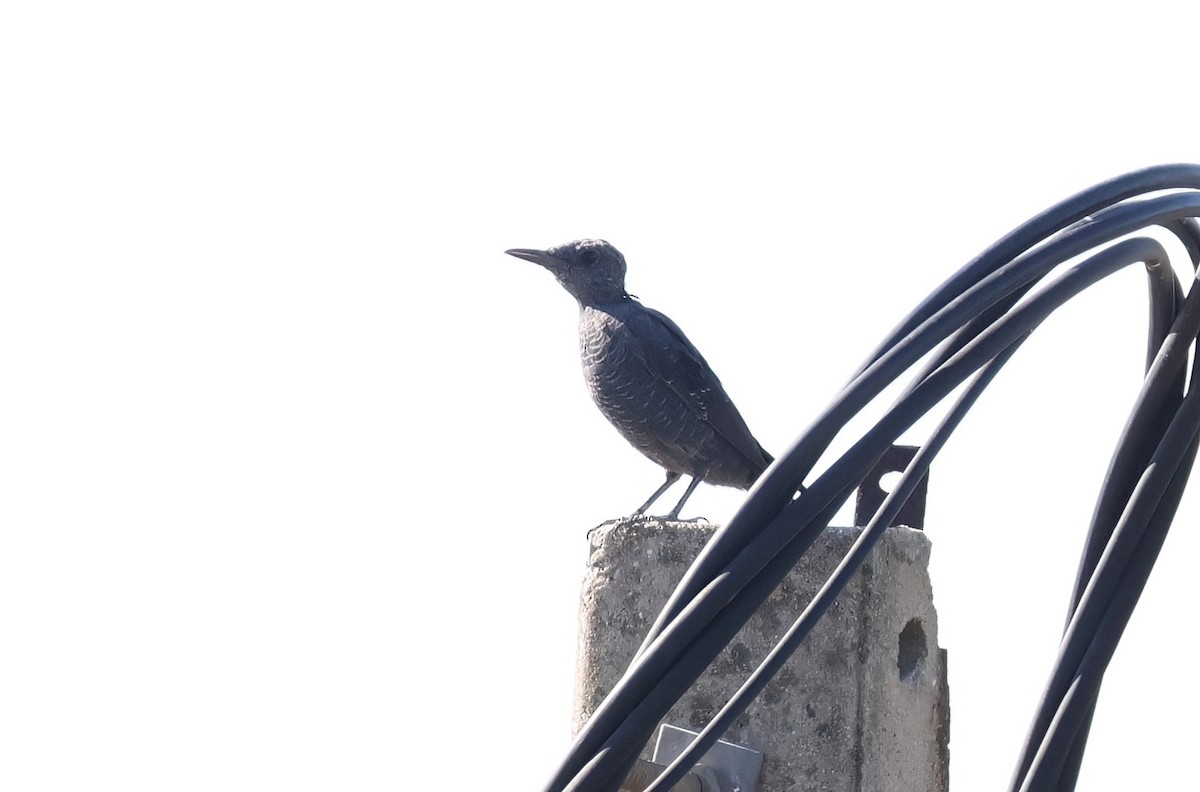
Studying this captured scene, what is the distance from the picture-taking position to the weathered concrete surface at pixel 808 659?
280 centimetres

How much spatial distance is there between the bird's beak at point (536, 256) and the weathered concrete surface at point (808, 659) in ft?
5.36

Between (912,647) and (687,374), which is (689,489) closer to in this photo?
(687,374)

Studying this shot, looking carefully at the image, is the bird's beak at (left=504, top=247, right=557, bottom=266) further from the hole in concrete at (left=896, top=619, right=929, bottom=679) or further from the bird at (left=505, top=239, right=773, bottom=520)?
the hole in concrete at (left=896, top=619, right=929, bottom=679)

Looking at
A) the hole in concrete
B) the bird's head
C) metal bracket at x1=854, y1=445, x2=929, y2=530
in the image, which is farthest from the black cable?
the bird's head

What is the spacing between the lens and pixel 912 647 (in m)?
3.10

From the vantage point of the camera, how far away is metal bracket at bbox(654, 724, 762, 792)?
2756 mm

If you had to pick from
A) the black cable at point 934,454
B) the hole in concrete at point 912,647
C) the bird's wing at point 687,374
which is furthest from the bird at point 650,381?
the black cable at point 934,454

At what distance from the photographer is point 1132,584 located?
243 cm

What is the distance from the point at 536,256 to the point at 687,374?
0.62 metres

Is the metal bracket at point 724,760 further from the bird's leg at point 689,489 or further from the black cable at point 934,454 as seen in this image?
the bird's leg at point 689,489

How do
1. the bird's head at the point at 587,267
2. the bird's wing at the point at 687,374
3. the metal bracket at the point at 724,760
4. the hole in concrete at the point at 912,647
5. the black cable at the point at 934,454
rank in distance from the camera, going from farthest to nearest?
the bird's head at the point at 587,267 < the bird's wing at the point at 687,374 < the hole in concrete at the point at 912,647 < the metal bracket at the point at 724,760 < the black cable at the point at 934,454

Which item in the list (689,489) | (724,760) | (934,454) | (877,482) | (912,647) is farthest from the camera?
(689,489)

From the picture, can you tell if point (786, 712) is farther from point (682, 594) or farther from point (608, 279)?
point (608, 279)

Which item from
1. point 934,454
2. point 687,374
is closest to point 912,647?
point 934,454
